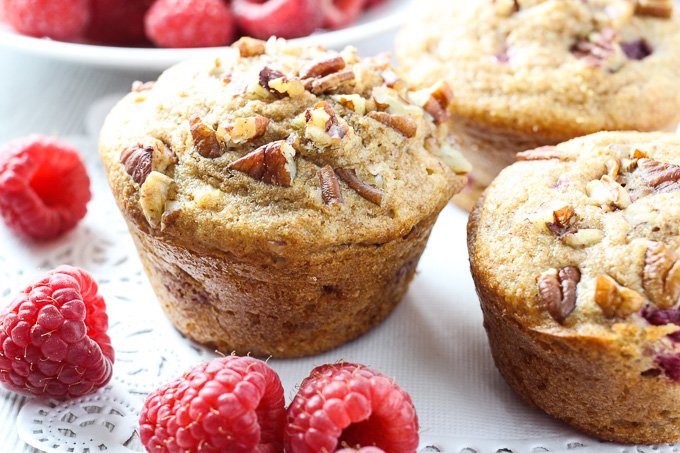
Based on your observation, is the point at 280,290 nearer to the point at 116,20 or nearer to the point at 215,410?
the point at 215,410

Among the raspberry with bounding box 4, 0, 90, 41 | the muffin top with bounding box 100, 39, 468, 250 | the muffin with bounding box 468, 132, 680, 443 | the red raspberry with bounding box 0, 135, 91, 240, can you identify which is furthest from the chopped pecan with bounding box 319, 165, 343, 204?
the raspberry with bounding box 4, 0, 90, 41

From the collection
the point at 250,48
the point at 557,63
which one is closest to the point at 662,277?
the point at 557,63

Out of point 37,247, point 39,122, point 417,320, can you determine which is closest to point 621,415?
point 417,320

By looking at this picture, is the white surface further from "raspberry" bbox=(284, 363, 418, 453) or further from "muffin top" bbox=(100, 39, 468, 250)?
"raspberry" bbox=(284, 363, 418, 453)

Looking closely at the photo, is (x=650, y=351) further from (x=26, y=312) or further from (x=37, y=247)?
(x=37, y=247)

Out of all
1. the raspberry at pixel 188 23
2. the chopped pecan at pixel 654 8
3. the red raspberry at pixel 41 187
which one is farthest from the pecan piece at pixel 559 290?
the raspberry at pixel 188 23

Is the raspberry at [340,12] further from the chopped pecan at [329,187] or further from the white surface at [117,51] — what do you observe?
the chopped pecan at [329,187]

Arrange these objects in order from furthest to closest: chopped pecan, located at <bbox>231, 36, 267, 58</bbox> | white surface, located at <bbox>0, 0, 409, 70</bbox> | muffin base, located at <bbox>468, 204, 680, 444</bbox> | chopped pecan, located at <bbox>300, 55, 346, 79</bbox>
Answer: white surface, located at <bbox>0, 0, 409, 70</bbox> < chopped pecan, located at <bbox>231, 36, 267, 58</bbox> < chopped pecan, located at <bbox>300, 55, 346, 79</bbox> < muffin base, located at <bbox>468, 204, 680, 444</bbox>
